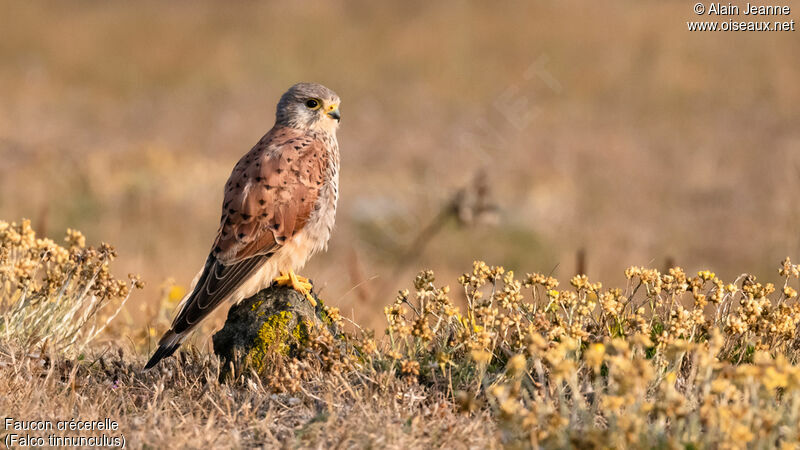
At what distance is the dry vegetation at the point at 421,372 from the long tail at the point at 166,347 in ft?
0.31

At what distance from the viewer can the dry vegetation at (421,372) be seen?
3.26 m

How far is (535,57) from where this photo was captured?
1109 inches

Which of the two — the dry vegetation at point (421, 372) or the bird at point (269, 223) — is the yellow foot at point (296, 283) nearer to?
the bird at point (269, 223)

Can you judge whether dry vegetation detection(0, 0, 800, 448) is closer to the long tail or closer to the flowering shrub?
the flowering shrub

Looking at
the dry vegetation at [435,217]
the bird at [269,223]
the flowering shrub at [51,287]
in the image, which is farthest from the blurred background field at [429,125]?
→ the bird at [269,223]

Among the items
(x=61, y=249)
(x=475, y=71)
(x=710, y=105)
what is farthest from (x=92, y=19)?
(x=61, y=249)

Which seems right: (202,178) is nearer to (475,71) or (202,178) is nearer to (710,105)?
(475,71)

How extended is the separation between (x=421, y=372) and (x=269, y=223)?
1.12 metres

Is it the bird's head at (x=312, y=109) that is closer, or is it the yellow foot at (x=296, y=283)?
the yellow foot at (x=296, y=283)

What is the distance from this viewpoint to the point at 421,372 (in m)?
3.95

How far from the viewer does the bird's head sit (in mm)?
5035

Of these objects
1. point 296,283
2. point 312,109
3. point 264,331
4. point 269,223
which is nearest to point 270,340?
point 264,331

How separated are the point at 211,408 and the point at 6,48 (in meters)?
28.2

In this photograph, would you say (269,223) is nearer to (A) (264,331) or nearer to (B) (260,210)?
(B) (260,210)
